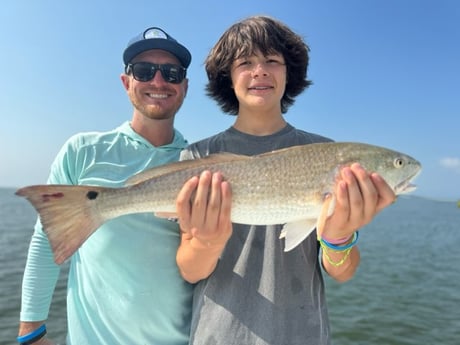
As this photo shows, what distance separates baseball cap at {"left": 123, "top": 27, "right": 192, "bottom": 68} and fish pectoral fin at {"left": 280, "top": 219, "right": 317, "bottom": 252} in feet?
6.79

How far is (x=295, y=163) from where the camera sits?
2.86m

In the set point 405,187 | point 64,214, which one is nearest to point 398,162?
point 405,187

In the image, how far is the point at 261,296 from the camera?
9.04ft

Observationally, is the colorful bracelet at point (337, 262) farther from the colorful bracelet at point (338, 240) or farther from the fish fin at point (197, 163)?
the fish fin at point (197, 163)

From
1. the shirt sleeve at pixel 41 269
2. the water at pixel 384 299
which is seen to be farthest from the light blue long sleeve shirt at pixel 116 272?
the water at pixel 384 299

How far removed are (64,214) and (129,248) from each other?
0.61 meters

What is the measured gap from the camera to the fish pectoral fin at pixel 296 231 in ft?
8.94

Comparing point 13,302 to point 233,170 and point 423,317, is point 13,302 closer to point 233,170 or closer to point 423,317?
point 233,170

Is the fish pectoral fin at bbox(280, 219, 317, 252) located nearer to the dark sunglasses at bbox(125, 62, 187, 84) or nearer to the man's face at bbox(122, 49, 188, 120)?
the man's face at bbox(122, 49, 188, 120)

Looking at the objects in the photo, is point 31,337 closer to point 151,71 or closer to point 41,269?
point 41,269

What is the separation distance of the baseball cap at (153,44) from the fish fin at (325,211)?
2073 millimetres

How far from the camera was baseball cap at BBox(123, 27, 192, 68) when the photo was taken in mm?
3699

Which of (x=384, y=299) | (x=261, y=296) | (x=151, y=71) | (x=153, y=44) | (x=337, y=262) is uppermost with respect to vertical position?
(x=153, y=44)

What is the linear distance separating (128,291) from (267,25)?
2.67m
